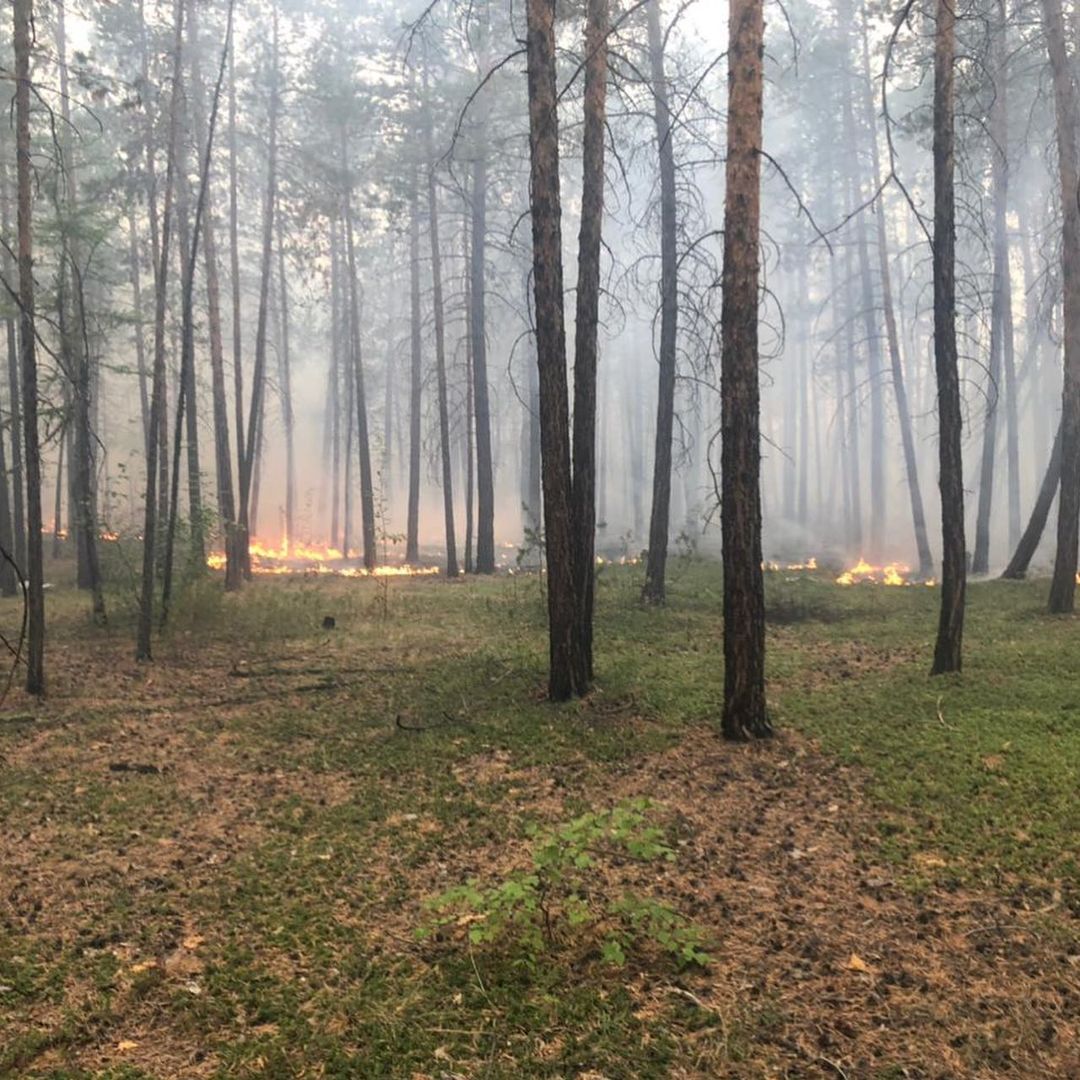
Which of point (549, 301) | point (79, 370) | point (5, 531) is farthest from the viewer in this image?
point (5, 531)

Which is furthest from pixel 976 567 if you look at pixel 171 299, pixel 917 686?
pixel 171 299

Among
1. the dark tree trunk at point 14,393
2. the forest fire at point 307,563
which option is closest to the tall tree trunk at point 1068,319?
the forest fire at point 307,563

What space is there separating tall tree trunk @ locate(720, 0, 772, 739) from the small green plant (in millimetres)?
2811

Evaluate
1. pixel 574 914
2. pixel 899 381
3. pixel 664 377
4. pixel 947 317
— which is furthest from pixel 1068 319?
pixel 574 914

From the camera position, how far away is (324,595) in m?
16.1

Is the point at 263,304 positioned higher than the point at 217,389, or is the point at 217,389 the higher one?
the point at 263,304

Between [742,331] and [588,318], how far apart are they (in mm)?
2649

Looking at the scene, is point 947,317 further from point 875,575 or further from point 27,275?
point 875,575

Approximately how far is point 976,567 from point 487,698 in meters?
14.1

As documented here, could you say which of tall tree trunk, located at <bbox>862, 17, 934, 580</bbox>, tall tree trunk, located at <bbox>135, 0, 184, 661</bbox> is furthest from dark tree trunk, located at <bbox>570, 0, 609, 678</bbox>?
tall tree trunk, located at <bbox>862, 17, 934, 580</bbox>

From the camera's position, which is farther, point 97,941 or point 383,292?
point 383,292

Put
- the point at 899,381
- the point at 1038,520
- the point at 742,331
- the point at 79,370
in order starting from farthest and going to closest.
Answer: the point at 899,381, the point at 1038,520, the point at 79,370, the point at 742,331

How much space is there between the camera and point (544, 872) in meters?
4.52

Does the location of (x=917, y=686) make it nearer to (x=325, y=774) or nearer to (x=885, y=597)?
(x=325, y=774)
